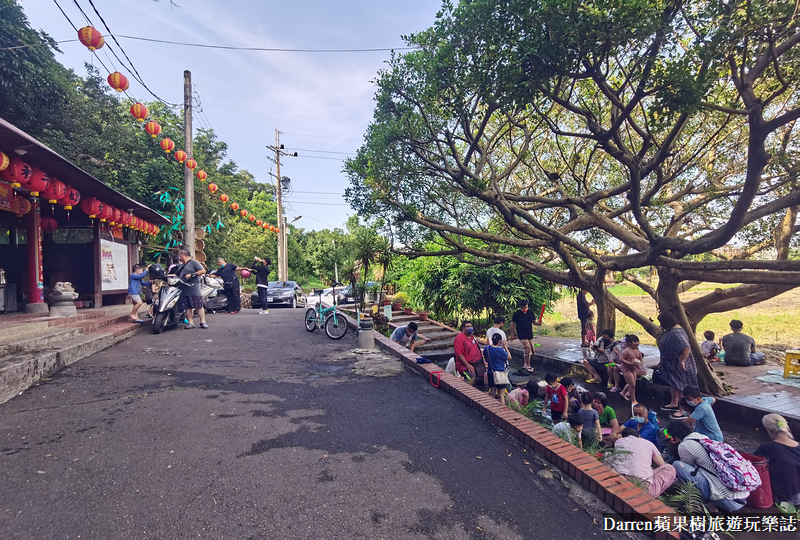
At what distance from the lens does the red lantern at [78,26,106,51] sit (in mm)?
6504

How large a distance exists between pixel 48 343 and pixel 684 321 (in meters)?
10.4

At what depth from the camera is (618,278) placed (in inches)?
418

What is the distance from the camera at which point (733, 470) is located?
374 centimetres

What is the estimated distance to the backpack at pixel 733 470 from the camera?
3.69 meters

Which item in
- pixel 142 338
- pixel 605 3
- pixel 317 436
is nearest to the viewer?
pixel 317 436

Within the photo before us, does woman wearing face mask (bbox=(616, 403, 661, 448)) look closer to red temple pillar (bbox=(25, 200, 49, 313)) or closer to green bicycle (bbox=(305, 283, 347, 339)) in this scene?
green bicycle (bbox=(305, 283, 347, 339))

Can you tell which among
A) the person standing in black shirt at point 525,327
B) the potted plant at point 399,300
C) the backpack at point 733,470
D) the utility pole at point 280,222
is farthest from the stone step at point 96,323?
the utility pole at point 280,222

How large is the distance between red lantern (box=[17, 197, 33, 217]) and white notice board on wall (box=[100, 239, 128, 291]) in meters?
1.83

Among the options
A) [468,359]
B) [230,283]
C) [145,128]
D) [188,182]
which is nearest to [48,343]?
[230,283]

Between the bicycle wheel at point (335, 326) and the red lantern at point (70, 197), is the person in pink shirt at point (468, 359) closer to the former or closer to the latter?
the bicycle wheel at point (335, 326)

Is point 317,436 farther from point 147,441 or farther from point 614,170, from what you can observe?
point 614,170

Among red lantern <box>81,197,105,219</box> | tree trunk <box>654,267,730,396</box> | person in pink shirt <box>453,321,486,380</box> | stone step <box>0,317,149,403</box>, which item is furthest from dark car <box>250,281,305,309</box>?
tree trunk <box>654,267,730,396</box>

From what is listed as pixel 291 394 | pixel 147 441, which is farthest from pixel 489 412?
pixel 147 441

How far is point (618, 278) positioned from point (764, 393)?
4.42 m
